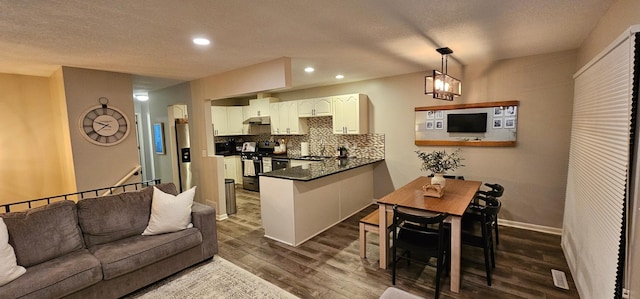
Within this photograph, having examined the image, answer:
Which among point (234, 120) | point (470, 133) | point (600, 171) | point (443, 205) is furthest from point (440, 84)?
point (234, 120)

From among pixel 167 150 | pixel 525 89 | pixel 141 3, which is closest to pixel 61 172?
pixel 167 150

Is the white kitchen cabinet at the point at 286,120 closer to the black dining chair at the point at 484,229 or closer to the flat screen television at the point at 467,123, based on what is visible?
the flat screen television at the point at 467,123

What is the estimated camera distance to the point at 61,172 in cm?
421

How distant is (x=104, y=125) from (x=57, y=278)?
251 cm

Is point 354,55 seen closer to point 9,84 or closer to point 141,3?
point 141,3

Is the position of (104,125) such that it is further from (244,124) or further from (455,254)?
(455,254)

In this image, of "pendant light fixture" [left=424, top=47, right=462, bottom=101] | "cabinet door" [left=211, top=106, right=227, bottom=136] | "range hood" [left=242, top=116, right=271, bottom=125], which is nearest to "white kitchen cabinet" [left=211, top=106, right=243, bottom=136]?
"cabinet door" [left=211, top=106, right=227, bottom=136]

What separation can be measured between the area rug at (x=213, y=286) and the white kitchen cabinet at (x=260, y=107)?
408 cm

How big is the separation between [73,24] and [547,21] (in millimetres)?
3988

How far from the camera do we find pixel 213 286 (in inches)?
103

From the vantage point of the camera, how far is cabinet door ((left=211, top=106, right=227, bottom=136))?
6.66 metres

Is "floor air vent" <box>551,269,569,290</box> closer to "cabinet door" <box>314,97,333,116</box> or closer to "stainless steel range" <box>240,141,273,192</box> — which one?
"cabinet door" <box>314,97,333,116</box>

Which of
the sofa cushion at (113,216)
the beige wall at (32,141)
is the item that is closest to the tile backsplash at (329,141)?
the sofa cushion at (113,216)

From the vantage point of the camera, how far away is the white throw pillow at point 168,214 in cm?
279
